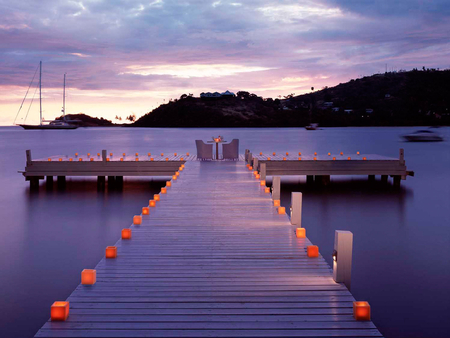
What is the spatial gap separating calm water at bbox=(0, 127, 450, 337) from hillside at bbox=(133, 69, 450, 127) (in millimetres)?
84018

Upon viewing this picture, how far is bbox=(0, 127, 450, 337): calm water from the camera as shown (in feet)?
19.6

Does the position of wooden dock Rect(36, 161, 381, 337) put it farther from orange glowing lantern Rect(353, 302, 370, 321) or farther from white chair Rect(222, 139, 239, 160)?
white chair Rect(222, 139, 239, 160)

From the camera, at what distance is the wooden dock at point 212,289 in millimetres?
2873

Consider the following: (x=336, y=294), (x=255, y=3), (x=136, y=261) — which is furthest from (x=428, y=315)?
(x=255, y=3)

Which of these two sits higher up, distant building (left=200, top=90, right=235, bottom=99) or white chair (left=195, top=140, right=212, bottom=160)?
distant building (left=200, top=90, right=235, bottom=99)

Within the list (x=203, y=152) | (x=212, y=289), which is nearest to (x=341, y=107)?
(x=203, y=152)

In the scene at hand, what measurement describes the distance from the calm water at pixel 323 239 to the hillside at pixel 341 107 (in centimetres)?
8402

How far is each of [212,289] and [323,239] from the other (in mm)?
6769

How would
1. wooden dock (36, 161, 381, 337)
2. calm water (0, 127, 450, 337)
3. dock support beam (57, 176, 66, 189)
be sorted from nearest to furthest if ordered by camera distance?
wooden dock (36, 161, 381, 337) → calm water (0, 127, 450, 337) → dock support beam (57, 176, 66, 189)

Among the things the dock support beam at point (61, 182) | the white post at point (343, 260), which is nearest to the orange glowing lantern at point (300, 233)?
the white post at point (343, 260)

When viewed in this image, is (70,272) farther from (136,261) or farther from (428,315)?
(428,315)

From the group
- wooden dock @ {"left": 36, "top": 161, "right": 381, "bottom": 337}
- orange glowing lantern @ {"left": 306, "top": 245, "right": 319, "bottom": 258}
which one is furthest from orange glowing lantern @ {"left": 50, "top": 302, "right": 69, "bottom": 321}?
orange glowing lantern @ {"left": 306, "top": 245, "right": 319, "bottom": 258}

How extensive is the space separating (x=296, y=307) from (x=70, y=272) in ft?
18.0

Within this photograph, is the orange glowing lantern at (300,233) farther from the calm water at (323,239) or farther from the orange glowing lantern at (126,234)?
the orange glowing lantern at (126,234)
